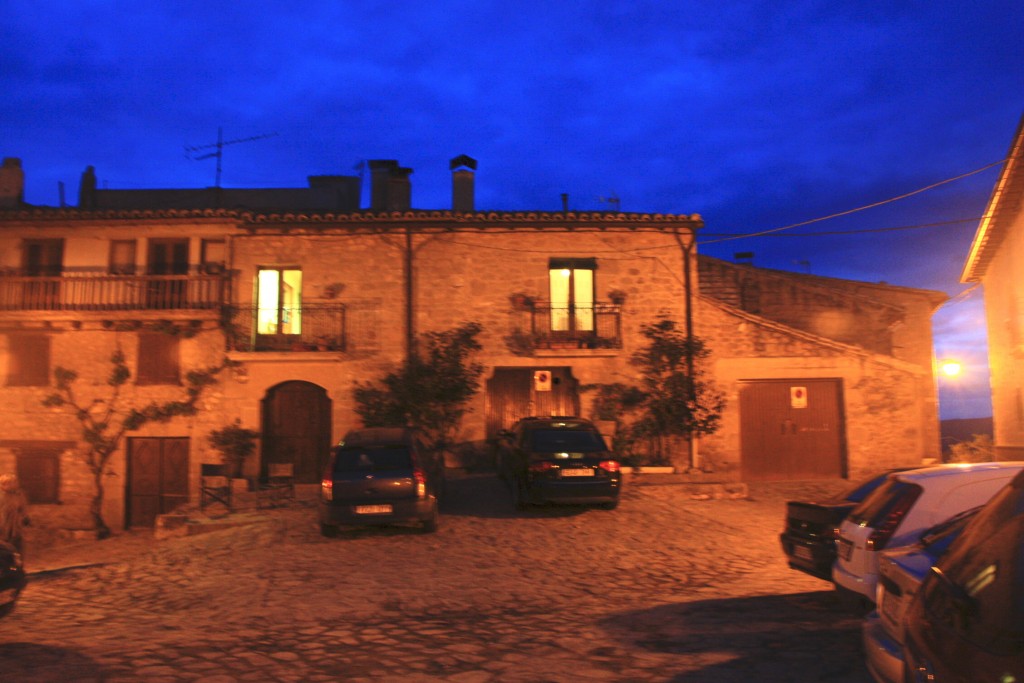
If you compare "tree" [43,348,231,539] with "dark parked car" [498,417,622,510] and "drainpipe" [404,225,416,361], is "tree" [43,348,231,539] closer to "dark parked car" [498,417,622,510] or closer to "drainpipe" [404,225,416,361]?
"drainpipe" [404,225,416,361]

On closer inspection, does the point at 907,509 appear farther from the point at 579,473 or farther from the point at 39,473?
the point at 39,473

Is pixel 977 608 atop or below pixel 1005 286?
below

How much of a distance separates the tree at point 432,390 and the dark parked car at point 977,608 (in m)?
14.7

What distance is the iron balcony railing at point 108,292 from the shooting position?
1820cm

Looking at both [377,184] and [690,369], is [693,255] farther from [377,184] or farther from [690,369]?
[377,184]

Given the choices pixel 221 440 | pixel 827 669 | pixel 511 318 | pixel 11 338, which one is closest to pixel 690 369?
pixel 511 318

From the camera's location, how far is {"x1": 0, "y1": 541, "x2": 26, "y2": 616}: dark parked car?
721 cm

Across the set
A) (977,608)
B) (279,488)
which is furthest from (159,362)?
(977,608)

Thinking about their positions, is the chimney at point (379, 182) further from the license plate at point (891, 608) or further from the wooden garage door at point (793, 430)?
the license plate at point (891, 608)

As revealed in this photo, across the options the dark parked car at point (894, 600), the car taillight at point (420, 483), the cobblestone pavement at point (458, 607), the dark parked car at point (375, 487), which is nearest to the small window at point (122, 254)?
the cobblestone pavement at point (458, 607)

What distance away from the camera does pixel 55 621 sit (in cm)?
802

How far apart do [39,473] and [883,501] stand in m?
18.8

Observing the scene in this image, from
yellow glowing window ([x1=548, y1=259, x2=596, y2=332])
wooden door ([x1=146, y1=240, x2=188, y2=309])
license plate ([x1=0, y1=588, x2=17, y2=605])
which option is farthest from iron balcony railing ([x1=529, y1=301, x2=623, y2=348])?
license plate ([x1=0, y1=588, x2=17, y2=605])

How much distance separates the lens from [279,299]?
18625 millimetres
